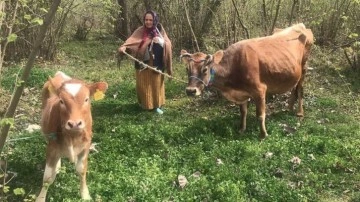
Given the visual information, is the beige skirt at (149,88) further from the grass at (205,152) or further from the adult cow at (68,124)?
the adult cow at (68,124)

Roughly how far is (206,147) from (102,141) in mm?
1674

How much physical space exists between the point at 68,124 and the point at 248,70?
362 cm

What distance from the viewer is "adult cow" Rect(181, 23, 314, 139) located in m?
8.02

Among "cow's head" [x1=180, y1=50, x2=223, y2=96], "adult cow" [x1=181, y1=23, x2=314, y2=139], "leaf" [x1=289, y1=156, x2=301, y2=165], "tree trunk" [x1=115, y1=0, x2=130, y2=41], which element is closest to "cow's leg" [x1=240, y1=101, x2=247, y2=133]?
"adult cow" [x1=181, y1=23, x2=314, y2=139]

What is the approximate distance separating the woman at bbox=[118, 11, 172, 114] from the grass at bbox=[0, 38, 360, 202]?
350 mm

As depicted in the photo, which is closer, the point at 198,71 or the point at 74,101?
the point at 74,101

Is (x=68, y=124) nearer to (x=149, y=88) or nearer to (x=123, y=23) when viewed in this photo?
(x=149, y=88)

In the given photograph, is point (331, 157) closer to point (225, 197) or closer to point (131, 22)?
point (225, 197)

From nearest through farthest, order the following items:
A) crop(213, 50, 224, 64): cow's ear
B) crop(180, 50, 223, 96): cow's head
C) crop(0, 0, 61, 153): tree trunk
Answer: crop(0, 0, 61, 153): tree trunk → crop(180, 50, 223, 96): cow's head → crop(213, 50, 224, 64): cow's ear

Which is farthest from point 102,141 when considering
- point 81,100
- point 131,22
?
point 131,22

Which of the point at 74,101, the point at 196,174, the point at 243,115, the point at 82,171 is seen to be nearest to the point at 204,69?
the point at 243,115

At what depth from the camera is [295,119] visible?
912cm

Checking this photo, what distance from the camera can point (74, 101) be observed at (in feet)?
18.7

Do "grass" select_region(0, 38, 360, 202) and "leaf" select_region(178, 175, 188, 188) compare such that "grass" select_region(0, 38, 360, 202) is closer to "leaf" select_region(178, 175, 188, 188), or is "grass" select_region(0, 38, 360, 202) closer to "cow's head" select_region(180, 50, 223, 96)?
"leaf" select_region(178, 175, 188, 188)
